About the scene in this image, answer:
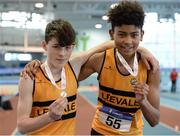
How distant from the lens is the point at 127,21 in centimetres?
197

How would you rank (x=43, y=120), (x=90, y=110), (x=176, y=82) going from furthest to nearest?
(x=176, y=82)
(x=90, y=110)
(x=43, y=120)

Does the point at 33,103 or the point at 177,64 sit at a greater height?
the point at 33,103

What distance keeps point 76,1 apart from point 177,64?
509 cm

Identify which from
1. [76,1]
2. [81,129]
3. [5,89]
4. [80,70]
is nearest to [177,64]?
[76,1]

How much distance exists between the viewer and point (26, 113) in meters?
1.83

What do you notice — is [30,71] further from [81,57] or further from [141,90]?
[141,90]

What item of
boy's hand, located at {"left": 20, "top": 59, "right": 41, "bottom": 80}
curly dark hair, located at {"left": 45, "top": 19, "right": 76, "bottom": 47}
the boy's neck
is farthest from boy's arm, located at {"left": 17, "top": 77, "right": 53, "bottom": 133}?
curly dark hair, located at {"left": 45, "top": 19, "right": 76, "bottom": 47}

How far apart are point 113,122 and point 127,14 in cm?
63

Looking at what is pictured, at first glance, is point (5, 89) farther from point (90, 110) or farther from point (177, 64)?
point (177, 64)

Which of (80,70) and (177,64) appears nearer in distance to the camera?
(80,70)

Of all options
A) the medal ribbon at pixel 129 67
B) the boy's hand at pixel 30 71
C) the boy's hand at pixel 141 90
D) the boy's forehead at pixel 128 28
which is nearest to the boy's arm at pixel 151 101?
the boy's hand at pixel 141 90

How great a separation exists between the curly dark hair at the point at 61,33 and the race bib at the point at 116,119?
1.61 feet

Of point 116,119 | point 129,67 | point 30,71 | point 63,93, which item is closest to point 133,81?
point 129,67

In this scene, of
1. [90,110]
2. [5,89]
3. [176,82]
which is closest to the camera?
[90,110]
